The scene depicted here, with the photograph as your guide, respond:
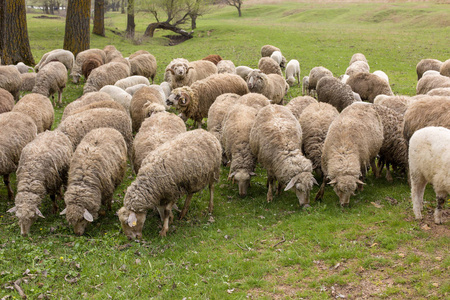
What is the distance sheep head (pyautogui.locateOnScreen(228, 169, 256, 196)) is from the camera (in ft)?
28.0

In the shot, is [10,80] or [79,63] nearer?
[10,80]

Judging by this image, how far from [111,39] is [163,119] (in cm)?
2565

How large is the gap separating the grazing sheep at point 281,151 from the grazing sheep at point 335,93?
14.7ft

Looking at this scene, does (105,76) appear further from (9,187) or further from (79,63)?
(9,187)

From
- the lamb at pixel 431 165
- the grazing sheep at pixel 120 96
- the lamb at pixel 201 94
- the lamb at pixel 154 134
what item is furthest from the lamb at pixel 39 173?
the lamb at pixel 431 165

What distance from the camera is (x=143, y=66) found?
17953 millimetres

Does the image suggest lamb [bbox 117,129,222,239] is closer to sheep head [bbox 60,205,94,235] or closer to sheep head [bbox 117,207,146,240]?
sheep head [bbox 117,207,146,240]

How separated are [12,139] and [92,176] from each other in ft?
8.35

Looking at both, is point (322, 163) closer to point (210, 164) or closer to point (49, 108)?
point (210, 164)

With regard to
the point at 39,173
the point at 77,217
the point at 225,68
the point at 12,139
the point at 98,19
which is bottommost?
the point at 77,217

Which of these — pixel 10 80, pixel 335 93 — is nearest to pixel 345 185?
pixel 335 93

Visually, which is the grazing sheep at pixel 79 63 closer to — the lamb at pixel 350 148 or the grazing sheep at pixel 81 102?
the grazing sheep at pixel 81 102

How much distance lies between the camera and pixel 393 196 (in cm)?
830

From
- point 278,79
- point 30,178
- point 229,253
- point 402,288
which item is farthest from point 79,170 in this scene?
point 278,79
